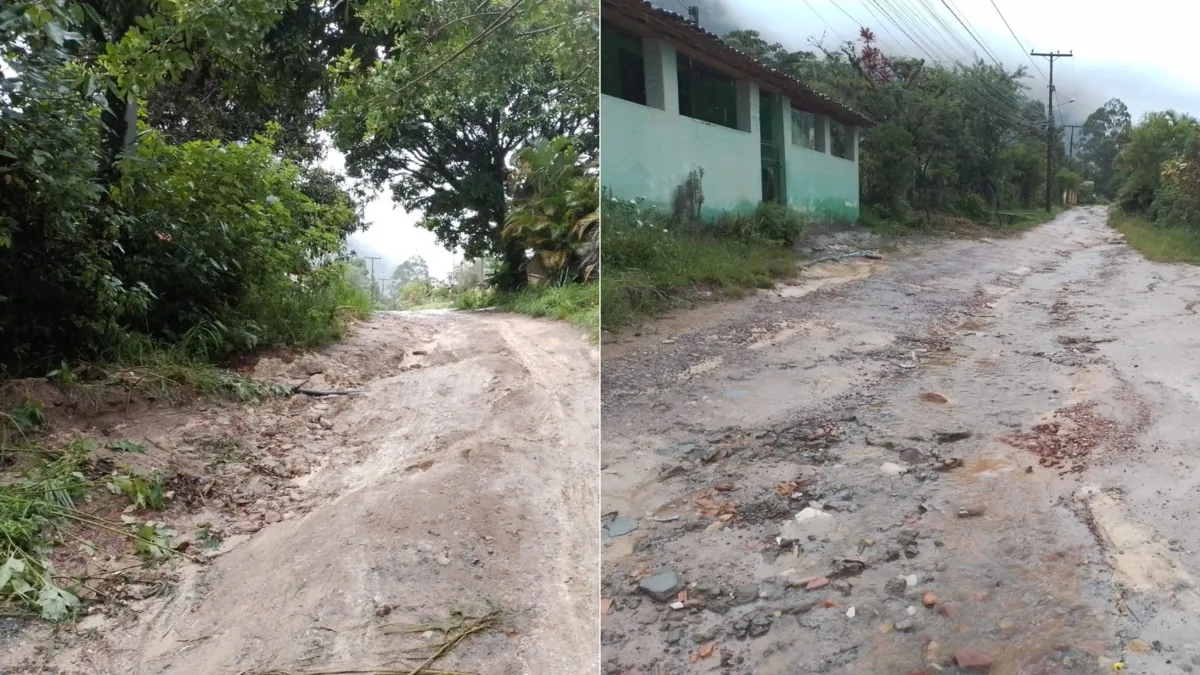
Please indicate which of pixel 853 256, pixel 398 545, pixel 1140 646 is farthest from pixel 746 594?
pixel 398 545

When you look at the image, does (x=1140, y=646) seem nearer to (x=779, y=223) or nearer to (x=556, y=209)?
(x=779, y=223)

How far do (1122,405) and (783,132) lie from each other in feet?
1.65

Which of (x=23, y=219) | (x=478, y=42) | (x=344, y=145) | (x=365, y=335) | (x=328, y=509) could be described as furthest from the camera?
(x=365, y=335)

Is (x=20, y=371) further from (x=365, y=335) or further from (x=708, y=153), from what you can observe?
(x=708, y=153)

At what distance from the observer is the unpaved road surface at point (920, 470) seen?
660mm

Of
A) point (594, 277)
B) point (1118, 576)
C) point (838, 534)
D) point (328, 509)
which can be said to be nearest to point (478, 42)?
point (594, 277)

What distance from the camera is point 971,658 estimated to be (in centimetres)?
66

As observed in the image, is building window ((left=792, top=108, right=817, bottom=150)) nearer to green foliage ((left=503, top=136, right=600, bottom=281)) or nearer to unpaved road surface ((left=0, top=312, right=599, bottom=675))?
green foliage ((left=503, top=136, right=600, bottom=281))

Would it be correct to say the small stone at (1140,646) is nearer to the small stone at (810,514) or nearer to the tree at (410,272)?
the small stone at (810,514)

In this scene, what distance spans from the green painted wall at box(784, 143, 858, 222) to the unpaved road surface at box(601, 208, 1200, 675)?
8 cm

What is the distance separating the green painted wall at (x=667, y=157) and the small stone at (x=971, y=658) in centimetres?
55

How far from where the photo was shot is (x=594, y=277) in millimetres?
1344

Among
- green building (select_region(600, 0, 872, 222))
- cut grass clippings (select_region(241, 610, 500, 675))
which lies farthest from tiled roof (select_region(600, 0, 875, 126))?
cut grass clippings (select_region(241, 610, 500, 675))

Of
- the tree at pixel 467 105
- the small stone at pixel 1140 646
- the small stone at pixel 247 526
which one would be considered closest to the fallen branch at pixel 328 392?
the tree at pixel 467 105
